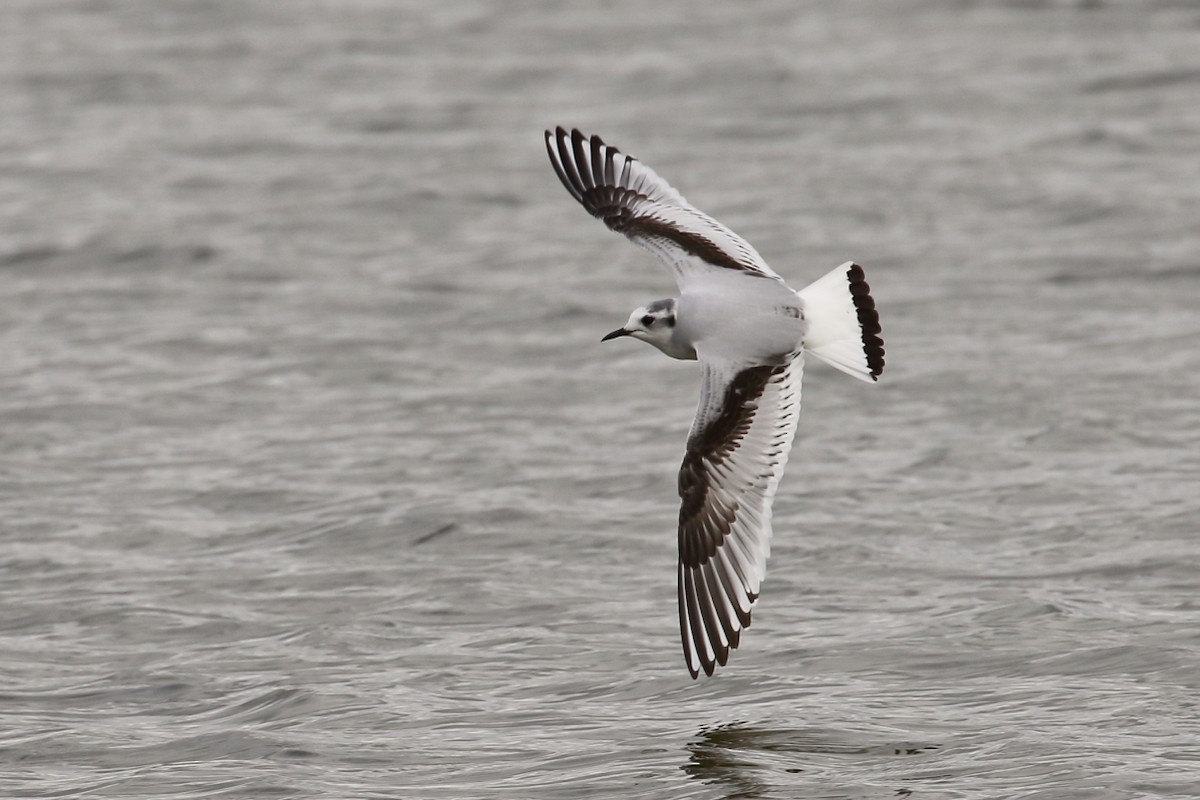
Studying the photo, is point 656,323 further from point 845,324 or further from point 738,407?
point 845,324

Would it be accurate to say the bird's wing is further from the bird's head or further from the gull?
the bird's head

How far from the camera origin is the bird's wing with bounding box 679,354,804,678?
A: 860cm

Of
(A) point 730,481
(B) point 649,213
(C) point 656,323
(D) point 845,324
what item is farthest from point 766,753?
(B) point 649,213

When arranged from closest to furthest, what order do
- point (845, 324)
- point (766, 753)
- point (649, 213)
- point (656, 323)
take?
point (766, 753) → point (845, 324) → point (656, 323) → point (649, 213)

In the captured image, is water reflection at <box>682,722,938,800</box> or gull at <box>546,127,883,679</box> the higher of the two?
gull at <box>546,127,883,679</box>

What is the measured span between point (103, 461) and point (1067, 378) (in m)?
5.65

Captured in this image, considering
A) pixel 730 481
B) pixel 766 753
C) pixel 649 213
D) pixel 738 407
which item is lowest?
pixel 766 753

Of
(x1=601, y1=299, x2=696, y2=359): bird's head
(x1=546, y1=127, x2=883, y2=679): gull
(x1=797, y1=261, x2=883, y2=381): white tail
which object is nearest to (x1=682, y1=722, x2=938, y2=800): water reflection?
(x1=546, y1=127, x2=883, y2=679): gull

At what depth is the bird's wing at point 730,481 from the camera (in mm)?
8602

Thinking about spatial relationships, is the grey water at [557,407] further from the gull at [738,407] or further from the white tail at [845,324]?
the white tail at [845,324]

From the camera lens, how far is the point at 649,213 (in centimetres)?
965

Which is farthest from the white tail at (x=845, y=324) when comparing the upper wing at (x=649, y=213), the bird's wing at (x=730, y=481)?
the upper wing at (x=649, y=213)

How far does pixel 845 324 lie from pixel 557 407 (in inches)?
173

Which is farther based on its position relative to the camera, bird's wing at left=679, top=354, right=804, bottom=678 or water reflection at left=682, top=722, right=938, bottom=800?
bird's wing at left=679, top=354, right=804, bottom=678
